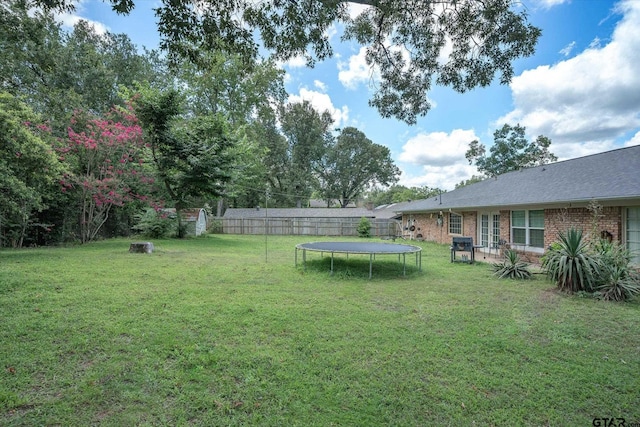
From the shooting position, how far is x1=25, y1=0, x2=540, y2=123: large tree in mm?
4188

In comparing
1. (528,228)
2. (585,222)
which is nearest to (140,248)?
(528,228)

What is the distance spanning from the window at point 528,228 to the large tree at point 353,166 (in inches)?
1132

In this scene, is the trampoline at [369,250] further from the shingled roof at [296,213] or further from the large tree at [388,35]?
the shingled roof at [296,213]

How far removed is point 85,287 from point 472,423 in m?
6.72

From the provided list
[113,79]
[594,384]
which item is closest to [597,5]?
[594,384]

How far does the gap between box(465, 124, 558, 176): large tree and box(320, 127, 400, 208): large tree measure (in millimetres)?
12355

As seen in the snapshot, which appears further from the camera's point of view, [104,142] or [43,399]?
[104,142]

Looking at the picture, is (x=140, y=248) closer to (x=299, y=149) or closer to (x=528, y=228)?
(x=528, y=228)

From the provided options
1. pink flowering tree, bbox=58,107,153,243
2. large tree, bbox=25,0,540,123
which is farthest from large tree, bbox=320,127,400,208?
large tree, bbox=25,0,540,123

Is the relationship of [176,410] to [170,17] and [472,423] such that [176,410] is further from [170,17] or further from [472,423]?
[170,17]

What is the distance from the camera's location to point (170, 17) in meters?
3.90

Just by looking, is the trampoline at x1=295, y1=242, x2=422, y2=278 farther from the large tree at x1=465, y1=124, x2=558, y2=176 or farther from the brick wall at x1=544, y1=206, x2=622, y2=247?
the large tree at x1=465, y1=124, x2=558, y2=176

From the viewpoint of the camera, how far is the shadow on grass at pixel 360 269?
7832 millimetres

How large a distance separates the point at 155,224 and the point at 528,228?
58.3 ft
